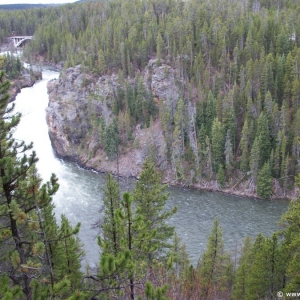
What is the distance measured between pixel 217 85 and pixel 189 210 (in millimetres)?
30562

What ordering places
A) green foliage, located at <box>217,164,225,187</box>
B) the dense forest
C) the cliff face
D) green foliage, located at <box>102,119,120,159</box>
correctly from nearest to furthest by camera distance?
the dense forest
green foliage, located at <box>217,164,225,187</box>
the cliff face
green foliage, located at <box>102,119,120,159</box>

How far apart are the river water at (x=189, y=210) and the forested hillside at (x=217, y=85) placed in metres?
4.82

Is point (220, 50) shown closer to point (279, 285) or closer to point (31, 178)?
point (279, 285)

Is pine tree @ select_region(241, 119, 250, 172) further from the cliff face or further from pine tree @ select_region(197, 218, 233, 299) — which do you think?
pine tree @ select_region(197, 218, 233, 299)

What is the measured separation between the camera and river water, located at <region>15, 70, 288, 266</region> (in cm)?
4019

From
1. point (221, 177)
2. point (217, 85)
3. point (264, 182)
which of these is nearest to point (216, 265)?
point (264, 182)

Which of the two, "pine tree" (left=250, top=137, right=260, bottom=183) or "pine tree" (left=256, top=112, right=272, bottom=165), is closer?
"pine tree" (left=250, top=137, right=260, bottom=183)

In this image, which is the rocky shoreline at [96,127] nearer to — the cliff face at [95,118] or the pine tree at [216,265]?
the cliff face at [95,118]

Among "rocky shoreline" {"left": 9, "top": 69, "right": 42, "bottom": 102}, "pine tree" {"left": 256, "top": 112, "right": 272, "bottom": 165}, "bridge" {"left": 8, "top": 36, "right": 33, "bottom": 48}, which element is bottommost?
"pine tree" {"left": 256, "top": 112, "right": 272, "bottom": 165}

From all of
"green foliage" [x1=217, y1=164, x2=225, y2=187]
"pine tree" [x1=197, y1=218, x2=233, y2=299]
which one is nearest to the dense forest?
"pine tree" [x1=197, y1=218, x2=233, y2=299]

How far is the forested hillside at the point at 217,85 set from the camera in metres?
58.0

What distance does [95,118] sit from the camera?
245ft

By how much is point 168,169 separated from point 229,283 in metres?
37.5

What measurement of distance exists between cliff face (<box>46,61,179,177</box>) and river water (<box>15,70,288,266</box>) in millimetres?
4905
